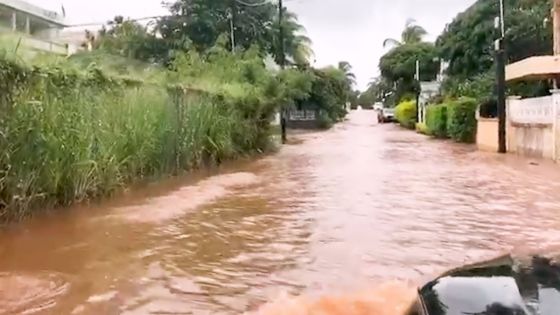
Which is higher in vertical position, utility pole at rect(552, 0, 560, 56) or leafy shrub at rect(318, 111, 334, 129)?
utility pole at rect(552, 0, 560, 56)

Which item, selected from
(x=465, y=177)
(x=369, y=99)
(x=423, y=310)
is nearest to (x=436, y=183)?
(x=465, y=177)

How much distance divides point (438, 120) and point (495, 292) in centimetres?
3404

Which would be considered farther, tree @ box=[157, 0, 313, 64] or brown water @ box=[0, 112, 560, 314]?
tree @ box=[157, 0, 313, 64]

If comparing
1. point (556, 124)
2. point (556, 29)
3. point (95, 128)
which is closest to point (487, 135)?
point (556, 29)

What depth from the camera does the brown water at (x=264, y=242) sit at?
596cm

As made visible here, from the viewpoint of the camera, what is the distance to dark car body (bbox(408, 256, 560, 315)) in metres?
2.34

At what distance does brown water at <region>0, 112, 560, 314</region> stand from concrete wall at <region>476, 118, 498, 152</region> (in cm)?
1009

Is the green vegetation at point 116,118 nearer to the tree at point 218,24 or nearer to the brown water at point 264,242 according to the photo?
the brown water at point 264,242

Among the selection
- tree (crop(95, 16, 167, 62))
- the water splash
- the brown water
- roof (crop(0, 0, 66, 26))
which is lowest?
the brown water

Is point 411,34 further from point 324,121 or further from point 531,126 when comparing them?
point 531,126

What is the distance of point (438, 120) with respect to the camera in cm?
3575

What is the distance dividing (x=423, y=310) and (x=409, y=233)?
21.1 feet

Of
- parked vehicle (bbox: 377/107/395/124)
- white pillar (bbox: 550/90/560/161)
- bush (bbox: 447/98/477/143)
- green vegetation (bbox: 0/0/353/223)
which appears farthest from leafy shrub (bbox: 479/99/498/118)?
parked vehicle (bbox: 377/107/395/124)

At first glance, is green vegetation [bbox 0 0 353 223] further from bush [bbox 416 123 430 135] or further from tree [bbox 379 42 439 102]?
tree [bbox 379 42 439 102]
